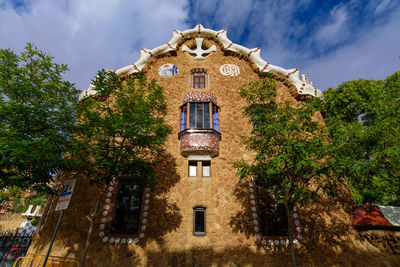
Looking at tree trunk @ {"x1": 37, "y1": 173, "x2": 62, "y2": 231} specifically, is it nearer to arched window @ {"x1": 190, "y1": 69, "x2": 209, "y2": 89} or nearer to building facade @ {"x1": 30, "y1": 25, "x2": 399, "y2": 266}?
building facade @ {"x1": 30, "y1": 25, "x2": 399, "y2": 266}

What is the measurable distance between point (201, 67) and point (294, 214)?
9.45m

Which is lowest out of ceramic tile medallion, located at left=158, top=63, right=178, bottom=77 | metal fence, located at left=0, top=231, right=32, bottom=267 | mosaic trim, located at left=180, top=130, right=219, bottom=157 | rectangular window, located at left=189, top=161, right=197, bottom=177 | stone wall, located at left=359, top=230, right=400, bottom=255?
metal fence, located at left=0, top=231, right=32, bottom=267

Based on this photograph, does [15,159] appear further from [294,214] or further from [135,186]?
[294,214]

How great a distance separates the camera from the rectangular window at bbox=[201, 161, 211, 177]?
923 centimetres

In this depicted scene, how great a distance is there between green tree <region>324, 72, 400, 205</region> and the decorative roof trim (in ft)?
9.06

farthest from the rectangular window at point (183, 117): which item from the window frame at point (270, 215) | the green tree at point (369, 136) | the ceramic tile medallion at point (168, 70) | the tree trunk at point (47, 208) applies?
the green tree at point (369, 136)

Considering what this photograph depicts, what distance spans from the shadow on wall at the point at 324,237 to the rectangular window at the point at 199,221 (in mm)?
1157

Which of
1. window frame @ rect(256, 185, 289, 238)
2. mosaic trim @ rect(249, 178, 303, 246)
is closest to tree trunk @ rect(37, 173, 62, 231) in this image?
mosaic trim @ rect(249, 178, 303, 246)

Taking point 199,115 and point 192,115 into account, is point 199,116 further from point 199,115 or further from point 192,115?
point 192,115

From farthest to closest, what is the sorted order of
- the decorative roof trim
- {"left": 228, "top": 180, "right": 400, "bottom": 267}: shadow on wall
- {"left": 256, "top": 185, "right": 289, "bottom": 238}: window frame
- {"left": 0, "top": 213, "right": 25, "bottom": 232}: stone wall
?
1. {"left": 0, "top": 213, "right": 25, "bottom": 232}: stone wall
2. the decorative roof trim
3. {"left": 256, "top": 185, "right": 289, "bottom": 238}: window frame
4. {"left": 228, "top": 180, "right": 400, "bottom": 267}: shadow on wall

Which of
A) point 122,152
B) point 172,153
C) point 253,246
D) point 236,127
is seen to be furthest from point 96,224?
point 236,127

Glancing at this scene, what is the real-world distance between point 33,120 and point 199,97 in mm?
7028

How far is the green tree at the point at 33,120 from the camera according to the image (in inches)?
237

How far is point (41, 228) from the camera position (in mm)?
8820
